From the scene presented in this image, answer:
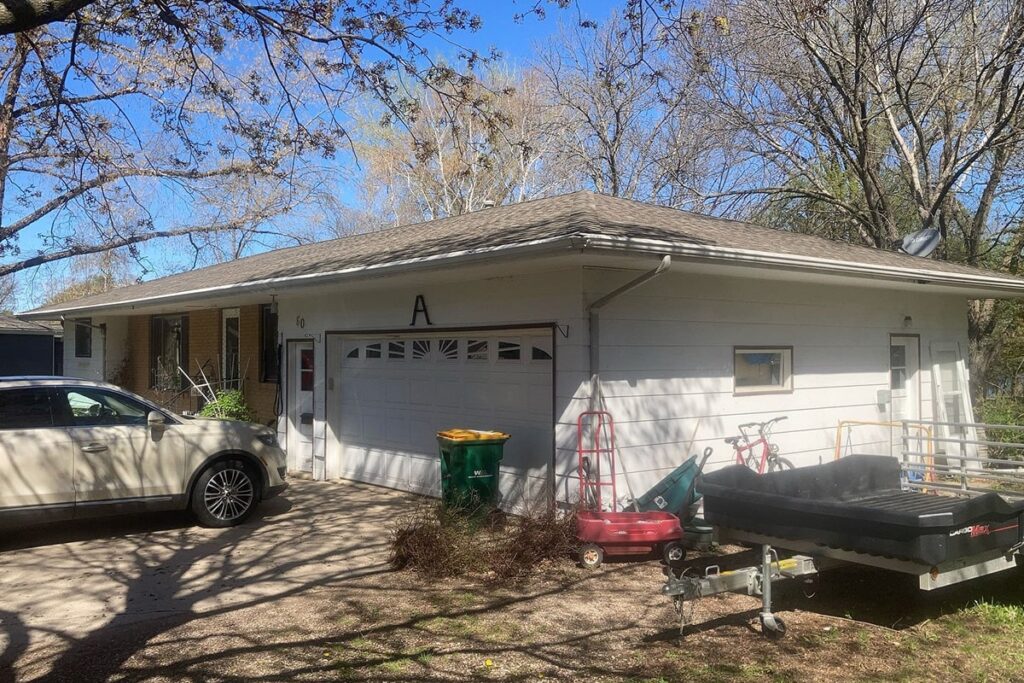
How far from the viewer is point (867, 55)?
15211 mm

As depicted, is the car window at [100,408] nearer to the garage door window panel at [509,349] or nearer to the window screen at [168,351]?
the garage door window panel at [509,349]

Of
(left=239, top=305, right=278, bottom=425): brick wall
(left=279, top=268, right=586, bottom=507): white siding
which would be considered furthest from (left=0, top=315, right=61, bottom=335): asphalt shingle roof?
(left=279, top=268, right=586, bottom=507): white siding

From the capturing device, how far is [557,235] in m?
7.01

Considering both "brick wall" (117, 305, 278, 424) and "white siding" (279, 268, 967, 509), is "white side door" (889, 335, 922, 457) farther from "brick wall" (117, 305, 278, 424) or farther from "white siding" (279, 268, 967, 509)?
"brick wall" (117, 305, 278, 424)

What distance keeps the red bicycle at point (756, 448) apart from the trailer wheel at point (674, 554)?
2357 millimetres

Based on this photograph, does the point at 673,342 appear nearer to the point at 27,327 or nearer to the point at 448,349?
the point at 448,349

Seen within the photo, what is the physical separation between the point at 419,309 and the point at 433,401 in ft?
3.87

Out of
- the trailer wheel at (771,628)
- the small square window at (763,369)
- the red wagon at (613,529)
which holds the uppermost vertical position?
the small square window at (763,369)

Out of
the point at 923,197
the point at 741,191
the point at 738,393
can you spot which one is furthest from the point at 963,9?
the point at 738,393

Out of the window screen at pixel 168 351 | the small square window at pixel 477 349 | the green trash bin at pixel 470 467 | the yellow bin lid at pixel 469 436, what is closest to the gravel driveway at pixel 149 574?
the green trash bin at pixel 470 467

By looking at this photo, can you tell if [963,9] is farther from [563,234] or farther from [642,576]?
[642,576]

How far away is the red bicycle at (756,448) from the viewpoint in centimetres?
926

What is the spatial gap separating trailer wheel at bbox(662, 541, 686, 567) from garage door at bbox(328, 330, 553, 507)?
184 cm

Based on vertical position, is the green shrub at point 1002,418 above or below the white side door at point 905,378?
below
